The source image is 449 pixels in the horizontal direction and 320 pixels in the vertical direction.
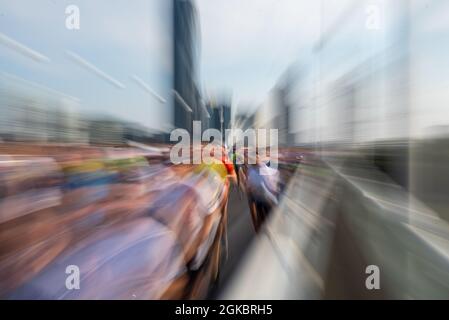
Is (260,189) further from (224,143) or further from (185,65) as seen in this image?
(185,65)

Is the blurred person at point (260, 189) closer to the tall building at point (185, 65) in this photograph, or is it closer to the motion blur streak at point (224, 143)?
the motion blur streak at point (224, 143)

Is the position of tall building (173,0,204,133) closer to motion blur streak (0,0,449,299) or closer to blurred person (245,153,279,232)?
motion blur streak (0,0,449,299)

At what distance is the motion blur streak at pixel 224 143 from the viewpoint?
105 centimetres

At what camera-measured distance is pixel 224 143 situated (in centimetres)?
116

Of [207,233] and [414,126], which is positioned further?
[207,233]

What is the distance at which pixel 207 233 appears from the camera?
4.00 feet

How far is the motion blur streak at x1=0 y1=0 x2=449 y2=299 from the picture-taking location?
105 cm

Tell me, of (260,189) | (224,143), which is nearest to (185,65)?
(224,143)

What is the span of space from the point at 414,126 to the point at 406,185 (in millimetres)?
269

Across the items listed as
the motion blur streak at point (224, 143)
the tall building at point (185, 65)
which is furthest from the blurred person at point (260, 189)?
the tall building at point (185, 65)

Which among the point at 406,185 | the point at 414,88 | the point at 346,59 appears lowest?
the point at 406,185

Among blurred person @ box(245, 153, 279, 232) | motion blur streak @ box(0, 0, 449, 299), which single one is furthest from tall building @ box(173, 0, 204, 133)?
blurred person @ box(245, 153, 279, 232)
